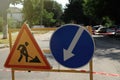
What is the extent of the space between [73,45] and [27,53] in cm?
100

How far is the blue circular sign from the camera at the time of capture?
6953mm

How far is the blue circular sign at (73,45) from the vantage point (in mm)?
6953

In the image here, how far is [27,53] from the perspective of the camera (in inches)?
296

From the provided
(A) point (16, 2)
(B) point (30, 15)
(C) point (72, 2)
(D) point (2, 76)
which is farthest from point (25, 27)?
(C) point (72, 2)

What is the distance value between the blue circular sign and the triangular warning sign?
421 mm

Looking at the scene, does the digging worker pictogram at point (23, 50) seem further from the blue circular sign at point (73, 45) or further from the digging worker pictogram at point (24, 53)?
the blue circular sign at point (73, 45)

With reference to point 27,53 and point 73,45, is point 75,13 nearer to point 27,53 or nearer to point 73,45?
point 27,53

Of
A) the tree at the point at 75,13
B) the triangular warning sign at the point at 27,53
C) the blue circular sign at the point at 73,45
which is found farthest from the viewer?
the tree at the point at 75,13

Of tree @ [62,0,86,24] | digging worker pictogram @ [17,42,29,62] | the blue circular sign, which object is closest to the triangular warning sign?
digging worker pictogram @ [17,42,29,62]

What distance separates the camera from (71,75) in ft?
42.8

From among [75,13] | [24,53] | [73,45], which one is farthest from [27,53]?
[75,13]

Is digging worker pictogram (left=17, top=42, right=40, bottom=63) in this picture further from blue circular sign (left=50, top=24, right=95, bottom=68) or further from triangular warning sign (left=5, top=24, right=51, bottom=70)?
blue circular sign (left=50, top=24, right=95, bottom=68)

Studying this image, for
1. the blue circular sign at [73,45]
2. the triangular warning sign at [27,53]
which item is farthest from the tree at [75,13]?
the blue circular sign at [73,45]

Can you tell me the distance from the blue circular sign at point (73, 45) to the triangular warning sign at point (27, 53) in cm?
42
